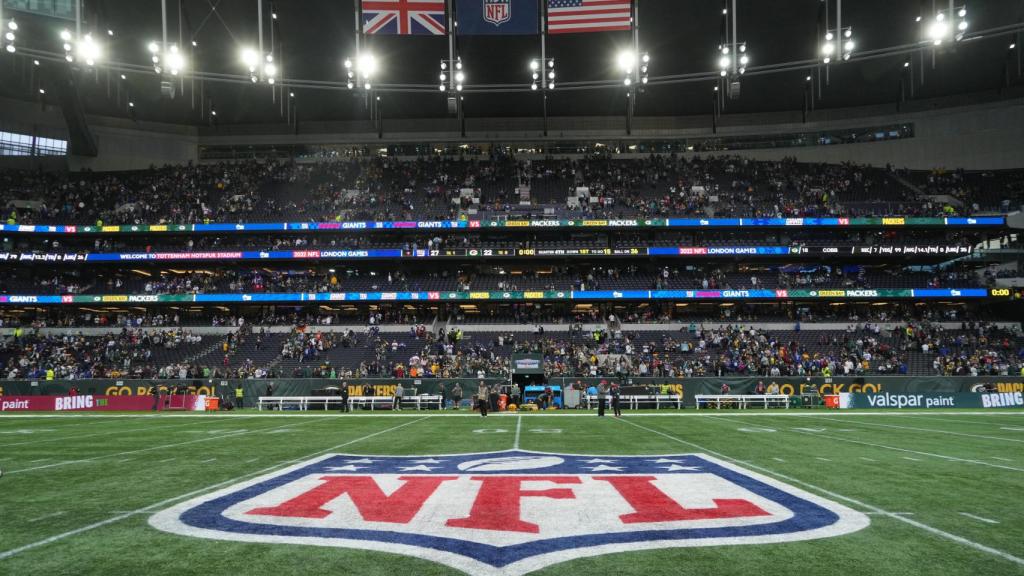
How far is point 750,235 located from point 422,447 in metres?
43.4

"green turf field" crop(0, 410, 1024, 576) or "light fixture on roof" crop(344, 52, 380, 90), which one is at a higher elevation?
"light fixture on roof" crop(344, 52, 380, 90)

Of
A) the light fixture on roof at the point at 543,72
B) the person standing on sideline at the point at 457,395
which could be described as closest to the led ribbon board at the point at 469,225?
the person standing on sideline at the point at 457,395

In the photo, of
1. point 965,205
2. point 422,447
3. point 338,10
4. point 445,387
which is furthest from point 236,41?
point 965,205

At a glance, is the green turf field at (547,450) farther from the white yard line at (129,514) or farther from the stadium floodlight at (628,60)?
the stadium floodlight at (628,60)

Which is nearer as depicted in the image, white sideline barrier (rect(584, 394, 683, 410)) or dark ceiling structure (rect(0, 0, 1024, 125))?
white sideline barrier (rect(584, 394, 683, 410))

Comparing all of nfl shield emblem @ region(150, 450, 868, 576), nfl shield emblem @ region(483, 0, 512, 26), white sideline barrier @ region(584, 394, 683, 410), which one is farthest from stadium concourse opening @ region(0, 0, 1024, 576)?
nfl shield emblem @ region(483, 0, 512, 26)

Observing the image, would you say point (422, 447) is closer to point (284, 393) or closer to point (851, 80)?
point (284, 393)

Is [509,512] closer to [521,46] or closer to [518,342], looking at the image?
[518,342]

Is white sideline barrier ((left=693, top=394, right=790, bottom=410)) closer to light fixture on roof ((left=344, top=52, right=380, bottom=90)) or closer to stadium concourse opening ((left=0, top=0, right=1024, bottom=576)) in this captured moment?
stadium concourse opening ((left=0, top=0, right=1024, bottom=576))

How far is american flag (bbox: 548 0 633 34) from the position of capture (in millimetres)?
23484

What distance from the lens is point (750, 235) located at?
48.9 m

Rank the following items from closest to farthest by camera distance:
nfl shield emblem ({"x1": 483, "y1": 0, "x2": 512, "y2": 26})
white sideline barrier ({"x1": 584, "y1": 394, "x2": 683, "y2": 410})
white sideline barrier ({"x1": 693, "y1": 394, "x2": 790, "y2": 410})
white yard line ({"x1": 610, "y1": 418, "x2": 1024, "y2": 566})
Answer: white yard line ({"x1": 610, "y1": 418, "x2": 1024, "y2": 566})
nfl shield emblem ({"x1": 483, "y1": 0, "x2": 512, "y2": 26})
white sideline barrier ({"x1": 693, "y1": 394, "x2": 790, "y2": 410})
white sideline barrier ({"x1": 584, "y1": 394, "x2": 683, "y2": 410})

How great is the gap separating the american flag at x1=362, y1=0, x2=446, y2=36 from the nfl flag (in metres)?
2.72

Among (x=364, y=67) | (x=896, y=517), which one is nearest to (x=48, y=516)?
(x=896, y=517)
